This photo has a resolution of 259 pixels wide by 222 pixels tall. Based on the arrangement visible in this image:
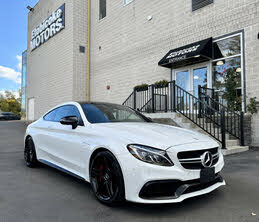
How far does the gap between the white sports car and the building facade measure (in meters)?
5.91

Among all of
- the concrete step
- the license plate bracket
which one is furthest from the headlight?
the concrete step

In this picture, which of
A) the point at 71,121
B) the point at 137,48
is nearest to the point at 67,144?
the point at 71,121

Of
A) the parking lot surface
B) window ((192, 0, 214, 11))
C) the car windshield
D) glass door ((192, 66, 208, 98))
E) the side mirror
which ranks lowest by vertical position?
the parking lot surface

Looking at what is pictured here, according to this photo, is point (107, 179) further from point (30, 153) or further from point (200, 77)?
point (200, 77)

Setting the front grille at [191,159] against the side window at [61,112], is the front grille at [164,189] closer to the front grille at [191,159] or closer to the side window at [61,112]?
the front grille at [191,159]

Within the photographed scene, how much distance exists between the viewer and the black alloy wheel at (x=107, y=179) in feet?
8.58

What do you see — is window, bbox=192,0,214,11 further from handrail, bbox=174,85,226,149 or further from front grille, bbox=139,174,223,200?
front grille, bbox=139,174,223,200

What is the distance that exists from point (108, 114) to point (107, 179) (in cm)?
123

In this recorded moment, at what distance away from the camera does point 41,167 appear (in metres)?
5.00

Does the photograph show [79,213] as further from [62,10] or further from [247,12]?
[62,10]

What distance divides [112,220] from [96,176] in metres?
0.65

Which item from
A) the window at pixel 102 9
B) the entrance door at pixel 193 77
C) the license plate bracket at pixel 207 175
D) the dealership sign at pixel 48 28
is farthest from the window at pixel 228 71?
the dealership sign at pixel 48 28

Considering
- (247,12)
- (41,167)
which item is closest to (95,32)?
(247,12)

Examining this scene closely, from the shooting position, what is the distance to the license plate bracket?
8.61ft
